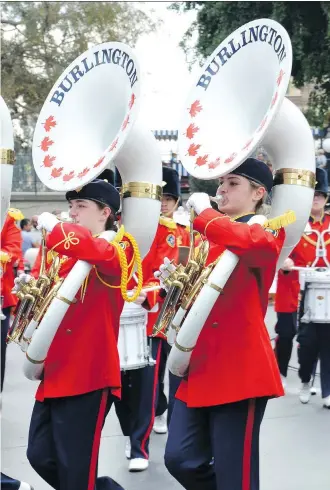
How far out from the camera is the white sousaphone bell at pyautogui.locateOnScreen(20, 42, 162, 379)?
3.19 metres

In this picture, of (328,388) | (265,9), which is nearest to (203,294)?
(328,388)

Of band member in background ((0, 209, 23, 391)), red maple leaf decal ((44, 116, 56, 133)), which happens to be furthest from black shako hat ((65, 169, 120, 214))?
band member in background ((0, 209, 23, 391))

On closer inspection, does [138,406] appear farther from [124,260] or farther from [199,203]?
[199,203]

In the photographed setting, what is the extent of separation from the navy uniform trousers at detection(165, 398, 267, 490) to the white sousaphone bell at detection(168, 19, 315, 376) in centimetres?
21

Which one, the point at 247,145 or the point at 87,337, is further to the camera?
the point at 87,337

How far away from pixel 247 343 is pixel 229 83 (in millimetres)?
1052

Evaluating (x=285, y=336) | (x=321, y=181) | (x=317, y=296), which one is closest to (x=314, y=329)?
(x=317, y=296)

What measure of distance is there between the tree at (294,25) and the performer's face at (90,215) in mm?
10269

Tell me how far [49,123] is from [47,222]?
18.1 inches

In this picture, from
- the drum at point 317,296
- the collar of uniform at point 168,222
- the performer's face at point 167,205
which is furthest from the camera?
the drum at point 317,296

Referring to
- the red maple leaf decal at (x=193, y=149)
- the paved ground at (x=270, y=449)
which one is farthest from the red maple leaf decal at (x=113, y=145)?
the paved ground at (x=270, y=449)

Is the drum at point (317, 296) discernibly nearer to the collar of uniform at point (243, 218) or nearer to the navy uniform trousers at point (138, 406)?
the navy uniform trousers at point (138, 406)

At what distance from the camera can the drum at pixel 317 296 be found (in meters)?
5.78

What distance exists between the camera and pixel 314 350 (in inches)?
240
